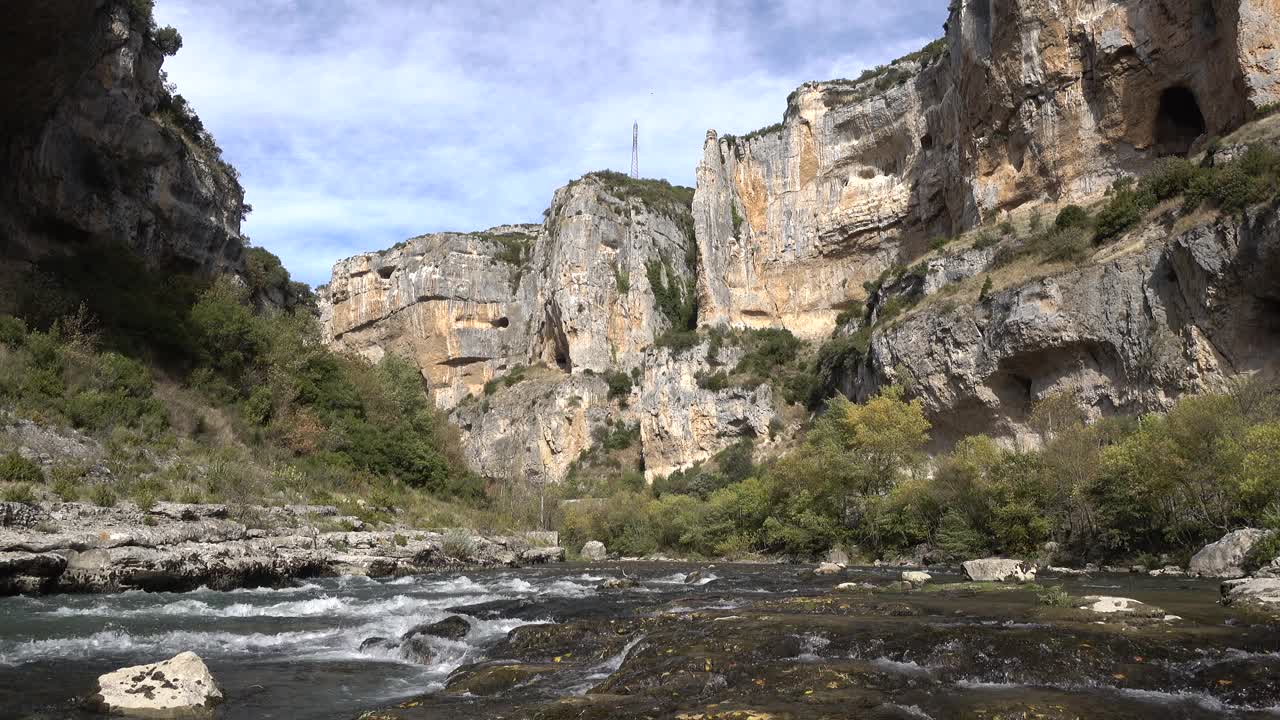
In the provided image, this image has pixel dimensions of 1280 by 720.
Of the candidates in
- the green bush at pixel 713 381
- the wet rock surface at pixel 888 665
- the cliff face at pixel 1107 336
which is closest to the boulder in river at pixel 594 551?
the cliff face at pixel 1107 336

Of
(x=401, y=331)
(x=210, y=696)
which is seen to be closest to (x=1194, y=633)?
(x=210, y=696)

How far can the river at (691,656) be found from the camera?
6.73 meters

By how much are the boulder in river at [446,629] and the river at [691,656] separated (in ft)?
0.94

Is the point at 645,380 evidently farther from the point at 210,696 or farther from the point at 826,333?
the point at 210,696

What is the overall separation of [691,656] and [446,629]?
13.9ft

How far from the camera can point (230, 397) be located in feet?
91.2

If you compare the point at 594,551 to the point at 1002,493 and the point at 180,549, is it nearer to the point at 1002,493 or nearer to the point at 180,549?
the point at 1002,493

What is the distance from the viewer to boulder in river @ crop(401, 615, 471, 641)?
10.6m

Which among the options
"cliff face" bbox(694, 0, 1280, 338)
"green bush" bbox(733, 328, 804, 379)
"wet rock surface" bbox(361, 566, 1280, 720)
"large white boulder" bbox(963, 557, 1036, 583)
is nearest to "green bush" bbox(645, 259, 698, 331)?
"cliff face" bbox(694, 0, 1280, 338)

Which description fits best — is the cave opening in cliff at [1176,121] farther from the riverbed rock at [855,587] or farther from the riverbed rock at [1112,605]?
the riverbed rock at [1112,605]

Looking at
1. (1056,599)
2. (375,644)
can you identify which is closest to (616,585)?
(375,644)

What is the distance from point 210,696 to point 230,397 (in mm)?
23208

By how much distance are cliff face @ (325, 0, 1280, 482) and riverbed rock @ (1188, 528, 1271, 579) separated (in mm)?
14314

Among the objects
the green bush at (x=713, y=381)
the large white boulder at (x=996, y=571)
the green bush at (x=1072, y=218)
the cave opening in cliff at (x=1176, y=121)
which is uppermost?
the cave opening in cliff at (x=1176, y=121)
